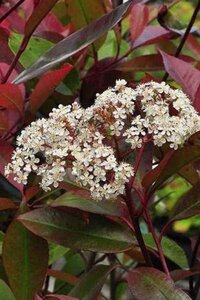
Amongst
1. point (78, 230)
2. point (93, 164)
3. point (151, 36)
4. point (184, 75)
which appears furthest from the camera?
point (151, 36)

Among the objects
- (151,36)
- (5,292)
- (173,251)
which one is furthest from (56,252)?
(151,36)

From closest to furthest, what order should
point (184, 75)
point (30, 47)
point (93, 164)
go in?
1. point (93, 164)
2. point (184, 75)
3. point (30, 47)

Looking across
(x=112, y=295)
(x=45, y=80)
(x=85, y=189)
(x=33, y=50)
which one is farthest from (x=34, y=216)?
(x=112, y=295)

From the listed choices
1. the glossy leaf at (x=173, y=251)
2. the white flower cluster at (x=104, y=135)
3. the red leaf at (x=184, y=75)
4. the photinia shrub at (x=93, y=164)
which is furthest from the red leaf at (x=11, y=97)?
the glossy leaf at (x=173, y=251)

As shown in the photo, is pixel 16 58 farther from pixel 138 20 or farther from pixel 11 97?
pixel 138 20

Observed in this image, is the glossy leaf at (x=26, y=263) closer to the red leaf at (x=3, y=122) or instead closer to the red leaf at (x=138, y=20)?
the red leaf at (x=3, y=122)

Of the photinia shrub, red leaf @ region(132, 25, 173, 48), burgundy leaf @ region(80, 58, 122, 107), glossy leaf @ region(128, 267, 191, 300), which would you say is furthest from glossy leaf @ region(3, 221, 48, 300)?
red leaf @ region(132, 25, 173, 48)

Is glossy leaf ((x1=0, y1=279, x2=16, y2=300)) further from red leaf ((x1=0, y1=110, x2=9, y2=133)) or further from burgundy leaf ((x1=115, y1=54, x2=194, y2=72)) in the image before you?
burgundy leaf ((x1=115, y1=54, x2=194, y2=72))
